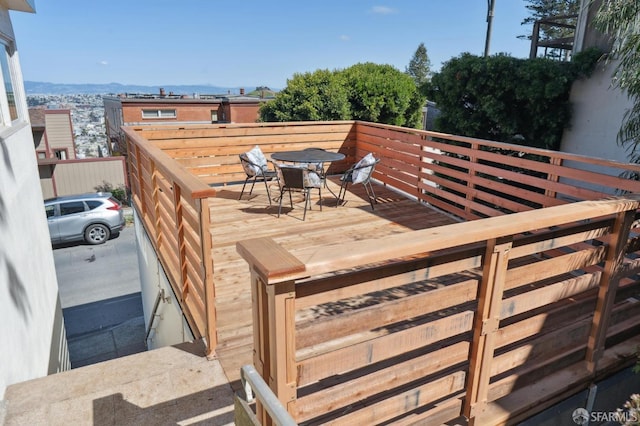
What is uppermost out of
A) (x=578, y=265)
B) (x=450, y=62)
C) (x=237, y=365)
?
(x=450, y=62)

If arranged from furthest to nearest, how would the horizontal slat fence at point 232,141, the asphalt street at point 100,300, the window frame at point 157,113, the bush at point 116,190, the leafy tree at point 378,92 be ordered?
the window frame at point 157,113, the bush at point 116,190, the leafy tree at point 378,92, the asphalt street at point 100,300, the horizontal slat fence at point 232,141

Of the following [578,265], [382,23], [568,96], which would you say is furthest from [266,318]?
[382,23]

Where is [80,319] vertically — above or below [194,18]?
below

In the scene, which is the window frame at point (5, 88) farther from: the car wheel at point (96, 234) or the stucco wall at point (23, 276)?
the car wheel at point (96, 234)

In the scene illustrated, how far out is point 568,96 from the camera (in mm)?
7016

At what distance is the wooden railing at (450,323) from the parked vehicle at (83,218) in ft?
40.1

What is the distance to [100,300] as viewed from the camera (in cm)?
976

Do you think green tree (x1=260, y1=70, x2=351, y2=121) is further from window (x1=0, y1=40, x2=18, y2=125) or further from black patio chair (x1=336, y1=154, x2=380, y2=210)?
window (x1=0, y1=40, x2=18, y2=125)

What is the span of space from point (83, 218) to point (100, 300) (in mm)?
3762

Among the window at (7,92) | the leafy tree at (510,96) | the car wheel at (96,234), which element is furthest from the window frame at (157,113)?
the leafy tree at (510,96)

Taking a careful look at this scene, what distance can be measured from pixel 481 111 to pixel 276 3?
32.3 meters

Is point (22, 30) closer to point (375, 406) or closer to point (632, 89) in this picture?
point (375, 406)

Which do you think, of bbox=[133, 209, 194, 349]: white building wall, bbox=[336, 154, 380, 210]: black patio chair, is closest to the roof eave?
bbox=[133, 209, 194, 349]: white building wall

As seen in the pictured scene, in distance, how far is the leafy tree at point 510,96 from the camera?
657 centimetres
